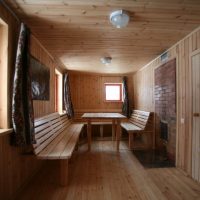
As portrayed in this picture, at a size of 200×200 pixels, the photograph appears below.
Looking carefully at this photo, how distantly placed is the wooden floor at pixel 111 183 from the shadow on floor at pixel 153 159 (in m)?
0.18

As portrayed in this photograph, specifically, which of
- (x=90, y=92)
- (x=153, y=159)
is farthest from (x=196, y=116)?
(x=90, y=92)

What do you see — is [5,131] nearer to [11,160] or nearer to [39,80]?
[11,160]

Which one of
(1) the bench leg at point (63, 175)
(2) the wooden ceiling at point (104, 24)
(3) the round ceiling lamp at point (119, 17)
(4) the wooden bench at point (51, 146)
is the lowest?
(1) the bench leg at point (63, 175)

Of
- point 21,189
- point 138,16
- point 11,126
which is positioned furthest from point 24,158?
point 138,16

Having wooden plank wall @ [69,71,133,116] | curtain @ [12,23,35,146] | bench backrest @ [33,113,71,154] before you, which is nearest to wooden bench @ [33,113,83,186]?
bench backrest @ [33,113,71,154]

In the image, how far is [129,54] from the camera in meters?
3.96

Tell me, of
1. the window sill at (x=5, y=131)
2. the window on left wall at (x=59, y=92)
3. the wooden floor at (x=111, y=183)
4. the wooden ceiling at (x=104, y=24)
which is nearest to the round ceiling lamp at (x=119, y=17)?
the wooden ceiling at (x=104, y=24)

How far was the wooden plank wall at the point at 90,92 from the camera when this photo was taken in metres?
6.40

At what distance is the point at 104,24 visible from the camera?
96.0 inches

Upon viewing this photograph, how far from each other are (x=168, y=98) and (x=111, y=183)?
6.81 feet

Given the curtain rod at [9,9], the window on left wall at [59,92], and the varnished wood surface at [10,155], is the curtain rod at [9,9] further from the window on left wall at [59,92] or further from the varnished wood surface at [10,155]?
the window on left wall at [59,92]

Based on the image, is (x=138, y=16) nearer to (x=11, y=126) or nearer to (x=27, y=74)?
(x=27, y=74)

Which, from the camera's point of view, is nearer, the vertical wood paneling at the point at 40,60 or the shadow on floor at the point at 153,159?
the vertical wood paneling at the point at 40,60

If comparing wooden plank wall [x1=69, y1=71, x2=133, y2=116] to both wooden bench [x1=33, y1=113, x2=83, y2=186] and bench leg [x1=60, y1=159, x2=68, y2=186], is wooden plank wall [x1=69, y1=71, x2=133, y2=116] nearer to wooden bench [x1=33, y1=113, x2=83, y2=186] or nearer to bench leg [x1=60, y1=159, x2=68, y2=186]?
wooden bench [x1=33, y1=113, x2=83, y2=186]
